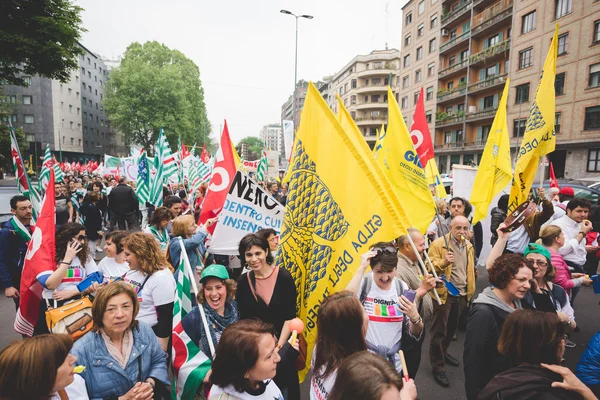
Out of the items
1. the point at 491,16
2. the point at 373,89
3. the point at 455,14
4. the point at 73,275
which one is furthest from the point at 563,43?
the point at 373,89

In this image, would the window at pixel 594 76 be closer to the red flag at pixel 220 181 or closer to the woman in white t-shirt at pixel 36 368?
the red flag at pixel 220 181

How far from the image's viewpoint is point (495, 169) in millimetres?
5328

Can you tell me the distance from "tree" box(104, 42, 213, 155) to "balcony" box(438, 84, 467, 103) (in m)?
28.9

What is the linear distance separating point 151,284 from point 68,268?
1.10 meters

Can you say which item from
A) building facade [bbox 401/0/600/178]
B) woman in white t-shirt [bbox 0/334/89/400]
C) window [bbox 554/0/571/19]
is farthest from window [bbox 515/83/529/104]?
woman in white t-shirt [bbox 0/334/89/400]

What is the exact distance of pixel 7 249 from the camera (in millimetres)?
3975

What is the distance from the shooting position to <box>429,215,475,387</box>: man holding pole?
3879mm

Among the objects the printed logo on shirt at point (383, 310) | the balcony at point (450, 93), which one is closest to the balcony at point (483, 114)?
the balcony at point (450, 93)

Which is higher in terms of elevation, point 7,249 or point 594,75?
point 594,75

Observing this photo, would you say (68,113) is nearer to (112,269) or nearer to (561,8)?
(112,269)

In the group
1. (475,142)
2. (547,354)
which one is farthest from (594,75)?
(547,354)

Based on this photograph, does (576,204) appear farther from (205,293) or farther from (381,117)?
(381,117)

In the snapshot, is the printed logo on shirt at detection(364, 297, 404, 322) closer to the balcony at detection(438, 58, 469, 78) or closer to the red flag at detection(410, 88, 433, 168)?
the red flag at detection(410, 88, 433, 168)

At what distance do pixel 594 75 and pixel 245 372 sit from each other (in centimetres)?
2902
